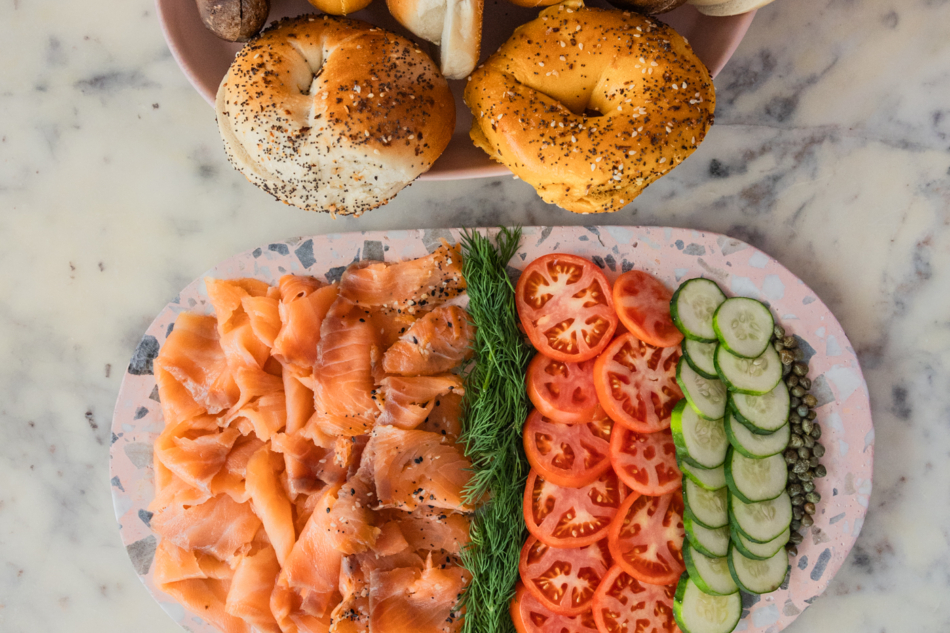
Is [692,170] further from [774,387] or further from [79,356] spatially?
[79,356]

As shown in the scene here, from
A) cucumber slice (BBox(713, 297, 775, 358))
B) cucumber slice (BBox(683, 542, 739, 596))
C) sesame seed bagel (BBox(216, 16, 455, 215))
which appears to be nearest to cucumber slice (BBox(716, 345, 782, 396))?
cucumber slice (BBox(713, 297, 775, 358))

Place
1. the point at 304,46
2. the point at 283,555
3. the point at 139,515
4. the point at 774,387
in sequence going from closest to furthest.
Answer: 1. the point at 304,46
2. the point at 774,387
3. the point at 283,555
4. the point at 139,515

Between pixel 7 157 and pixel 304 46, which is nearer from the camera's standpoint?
pixel 304 46

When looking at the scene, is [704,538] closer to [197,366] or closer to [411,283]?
[411,283]

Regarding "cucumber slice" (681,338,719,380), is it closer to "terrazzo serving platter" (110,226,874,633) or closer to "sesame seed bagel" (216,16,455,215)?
"terrazzo serving platter" (110,226,874,633)

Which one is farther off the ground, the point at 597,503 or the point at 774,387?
the point at 774,387

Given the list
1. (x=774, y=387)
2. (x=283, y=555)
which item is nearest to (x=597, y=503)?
(x=774, y=387)

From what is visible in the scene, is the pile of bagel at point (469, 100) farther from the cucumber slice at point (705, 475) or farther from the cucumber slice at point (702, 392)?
the cucumber slice at point (705, 475)

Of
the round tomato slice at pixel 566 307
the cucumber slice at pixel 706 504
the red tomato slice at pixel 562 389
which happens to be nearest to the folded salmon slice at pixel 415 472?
the red tomato slice at pixel 562 389
